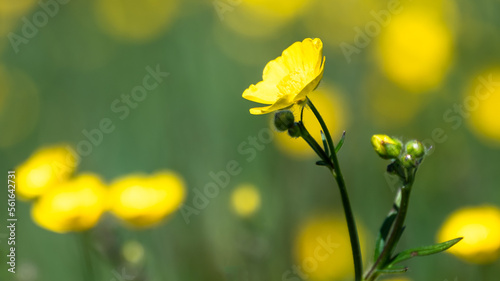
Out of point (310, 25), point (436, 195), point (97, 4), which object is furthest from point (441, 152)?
point (97, 4)

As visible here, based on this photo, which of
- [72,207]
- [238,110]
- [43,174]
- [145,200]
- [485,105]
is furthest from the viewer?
[238,110]

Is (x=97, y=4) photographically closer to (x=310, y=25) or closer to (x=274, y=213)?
(x=310, y=25)

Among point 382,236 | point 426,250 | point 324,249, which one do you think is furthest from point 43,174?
point 426,250

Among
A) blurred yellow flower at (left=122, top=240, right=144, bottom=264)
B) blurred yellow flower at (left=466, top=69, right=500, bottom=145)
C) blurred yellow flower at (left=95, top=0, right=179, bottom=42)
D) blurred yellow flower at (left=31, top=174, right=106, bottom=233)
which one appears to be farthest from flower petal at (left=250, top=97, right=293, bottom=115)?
blurred yellow flower at (left=95, top=0, right=179, bottom=42)

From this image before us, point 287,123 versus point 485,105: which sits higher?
point 287,123

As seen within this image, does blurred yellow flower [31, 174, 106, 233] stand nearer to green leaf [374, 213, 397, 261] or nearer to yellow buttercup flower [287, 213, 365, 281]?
yellow buttercup flower [287, 213, 365, 281]

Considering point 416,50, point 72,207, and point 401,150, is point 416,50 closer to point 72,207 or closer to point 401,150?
point 72,207
